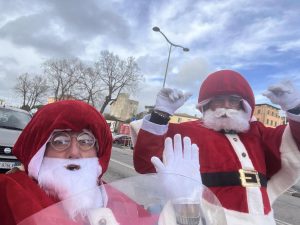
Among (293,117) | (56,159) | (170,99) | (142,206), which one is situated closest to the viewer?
(142,206)

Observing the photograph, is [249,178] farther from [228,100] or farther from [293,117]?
[228,100]

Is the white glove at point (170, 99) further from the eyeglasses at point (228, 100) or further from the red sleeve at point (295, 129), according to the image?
the red sleeve at point (295, 129)

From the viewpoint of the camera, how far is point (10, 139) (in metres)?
6.36

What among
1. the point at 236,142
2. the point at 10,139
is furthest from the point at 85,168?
the point at 10,139

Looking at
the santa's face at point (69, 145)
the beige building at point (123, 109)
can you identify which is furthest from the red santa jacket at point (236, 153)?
the beige building at point (123, 109)

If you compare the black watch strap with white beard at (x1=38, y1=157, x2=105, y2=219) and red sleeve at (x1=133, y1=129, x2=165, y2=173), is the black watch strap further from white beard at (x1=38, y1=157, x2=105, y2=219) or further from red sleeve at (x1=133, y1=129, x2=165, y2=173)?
white beard at (x1=38, y1=157, x2=105, y2=219)

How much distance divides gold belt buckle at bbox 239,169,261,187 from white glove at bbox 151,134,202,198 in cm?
63

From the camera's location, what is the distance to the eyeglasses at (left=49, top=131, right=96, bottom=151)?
2123 mm

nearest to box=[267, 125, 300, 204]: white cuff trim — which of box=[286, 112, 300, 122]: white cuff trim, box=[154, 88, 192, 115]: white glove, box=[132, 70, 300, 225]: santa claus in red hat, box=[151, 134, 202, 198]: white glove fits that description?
box=[132, 70, 300, 225]: santa claus in red hat

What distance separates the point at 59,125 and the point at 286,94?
150 centimetres

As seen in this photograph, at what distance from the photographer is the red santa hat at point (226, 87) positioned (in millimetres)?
2963

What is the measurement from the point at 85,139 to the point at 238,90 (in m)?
1.29

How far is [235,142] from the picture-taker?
2.95 meters

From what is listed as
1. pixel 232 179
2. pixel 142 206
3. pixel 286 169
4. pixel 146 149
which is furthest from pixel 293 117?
pixel 142 206
